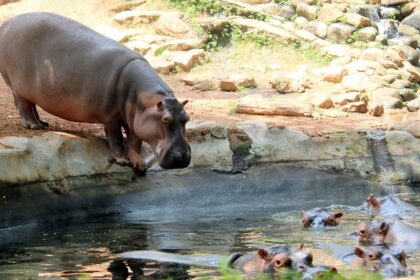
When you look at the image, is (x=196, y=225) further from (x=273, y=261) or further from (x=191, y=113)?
(x=191, y=113)

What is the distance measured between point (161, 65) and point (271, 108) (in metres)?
3.66

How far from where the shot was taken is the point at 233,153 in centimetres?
959

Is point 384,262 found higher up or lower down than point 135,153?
higher up

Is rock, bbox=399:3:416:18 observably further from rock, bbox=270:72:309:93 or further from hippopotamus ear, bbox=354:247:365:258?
hippopotamus ear, bbox=354:247:365:258

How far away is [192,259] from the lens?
635 centimetres

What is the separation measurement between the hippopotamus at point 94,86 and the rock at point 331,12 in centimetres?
1139

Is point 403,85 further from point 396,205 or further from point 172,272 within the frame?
point 172,272

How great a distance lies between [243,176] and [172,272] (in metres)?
3.61

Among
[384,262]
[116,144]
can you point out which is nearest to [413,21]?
[116,144]

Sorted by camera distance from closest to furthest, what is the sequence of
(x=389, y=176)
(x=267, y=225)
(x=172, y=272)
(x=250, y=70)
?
1. (x=172, y=272)
2. (x=267, y=225)
3. (x=389, y=176)
4. (x=250, y=70)

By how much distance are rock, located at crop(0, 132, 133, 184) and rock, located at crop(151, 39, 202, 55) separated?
27.0ft

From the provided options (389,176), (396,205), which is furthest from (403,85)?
(396,205)

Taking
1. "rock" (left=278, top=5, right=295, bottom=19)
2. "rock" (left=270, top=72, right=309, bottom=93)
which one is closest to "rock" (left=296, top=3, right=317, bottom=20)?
"rock" (left=278, top=5, right=295, bottom=19)

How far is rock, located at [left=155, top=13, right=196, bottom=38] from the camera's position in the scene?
17.9 m
